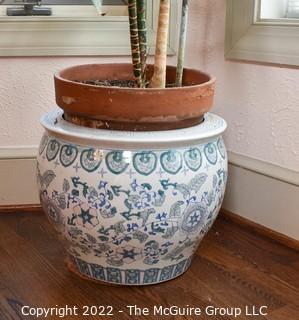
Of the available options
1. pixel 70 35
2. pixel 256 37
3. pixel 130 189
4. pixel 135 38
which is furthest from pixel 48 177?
pixel 256 37

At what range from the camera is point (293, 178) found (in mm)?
1043

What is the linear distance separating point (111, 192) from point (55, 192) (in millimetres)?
106

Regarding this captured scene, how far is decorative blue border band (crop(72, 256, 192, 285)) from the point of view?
88 cm

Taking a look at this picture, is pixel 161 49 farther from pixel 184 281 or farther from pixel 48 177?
pixel 184 281

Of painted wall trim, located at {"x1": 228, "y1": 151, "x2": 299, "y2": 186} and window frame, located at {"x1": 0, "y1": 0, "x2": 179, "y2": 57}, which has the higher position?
window frame, located at {"x1": 0, "y1": 0, "x2": 179, "y2": 57}

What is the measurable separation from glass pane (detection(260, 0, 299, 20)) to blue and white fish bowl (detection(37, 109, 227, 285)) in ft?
1.19

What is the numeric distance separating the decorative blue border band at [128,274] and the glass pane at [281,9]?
57cm

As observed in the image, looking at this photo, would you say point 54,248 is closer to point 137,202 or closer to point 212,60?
point 137,202

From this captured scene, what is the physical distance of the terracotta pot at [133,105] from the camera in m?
0.78

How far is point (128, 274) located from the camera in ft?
2.87

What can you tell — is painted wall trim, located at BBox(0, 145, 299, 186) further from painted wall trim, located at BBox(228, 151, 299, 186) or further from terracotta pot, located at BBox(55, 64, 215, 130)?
terracotta pot, located at BBox(55, 64, 215, 130)

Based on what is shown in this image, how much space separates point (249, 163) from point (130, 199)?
0.43 metres

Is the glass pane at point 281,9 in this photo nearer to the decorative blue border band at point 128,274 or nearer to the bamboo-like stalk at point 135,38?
the bamboo-like stalk at point 135,38

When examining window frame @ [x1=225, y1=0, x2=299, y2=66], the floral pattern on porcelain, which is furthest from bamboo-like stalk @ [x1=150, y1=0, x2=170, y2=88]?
window frame @ [x1=225, y1=0, x2=299, y2=66]
